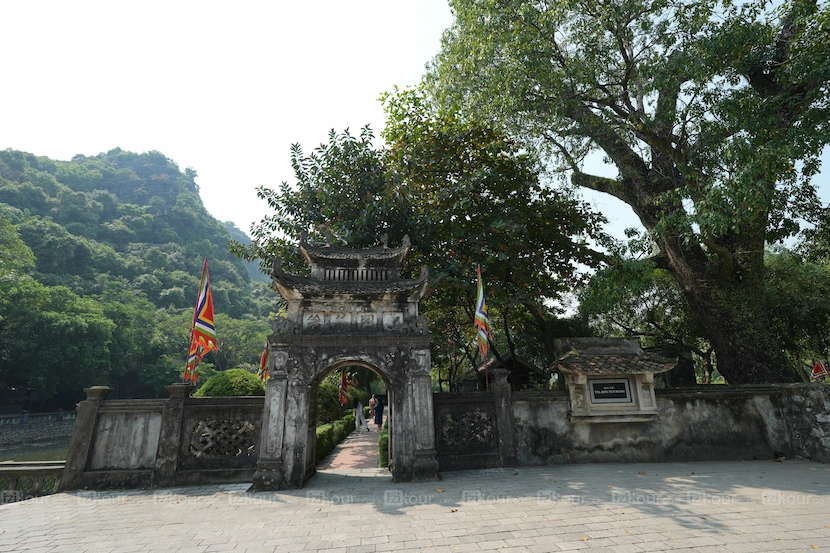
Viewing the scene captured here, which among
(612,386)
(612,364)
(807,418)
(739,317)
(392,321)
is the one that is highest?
(739,317)

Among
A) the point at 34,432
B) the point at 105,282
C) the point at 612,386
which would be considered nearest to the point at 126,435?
the point at 612,386

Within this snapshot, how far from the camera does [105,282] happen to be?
61469 mm

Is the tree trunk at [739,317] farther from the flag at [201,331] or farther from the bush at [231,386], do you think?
the bush at [231,386]

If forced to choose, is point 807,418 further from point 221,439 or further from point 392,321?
point 221,439

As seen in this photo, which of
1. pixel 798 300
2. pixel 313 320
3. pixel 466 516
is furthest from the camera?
pixel 798 300

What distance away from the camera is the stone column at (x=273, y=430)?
8.75 meters

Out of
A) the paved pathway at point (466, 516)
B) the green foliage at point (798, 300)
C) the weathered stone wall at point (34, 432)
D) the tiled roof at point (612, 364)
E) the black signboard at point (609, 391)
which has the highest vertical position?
the green foliage at point (798, 300)

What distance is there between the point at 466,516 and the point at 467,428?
13.5 feet

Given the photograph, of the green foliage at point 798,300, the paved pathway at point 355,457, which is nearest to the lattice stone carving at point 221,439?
the paved pathway at point 355,457

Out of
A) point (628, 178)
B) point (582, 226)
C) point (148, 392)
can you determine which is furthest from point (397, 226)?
point (148, 392)

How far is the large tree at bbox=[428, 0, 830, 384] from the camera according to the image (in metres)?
10.4

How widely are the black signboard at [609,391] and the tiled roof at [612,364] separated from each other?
0.34 metres

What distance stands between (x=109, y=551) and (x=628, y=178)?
686 inches

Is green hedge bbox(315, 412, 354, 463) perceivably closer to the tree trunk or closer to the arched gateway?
the arched gateway
